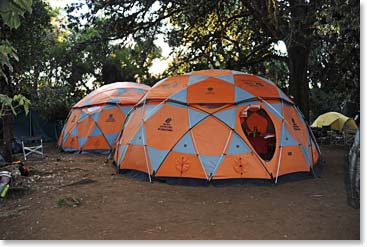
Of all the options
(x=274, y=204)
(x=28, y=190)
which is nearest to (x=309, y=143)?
(x=274, y=204)

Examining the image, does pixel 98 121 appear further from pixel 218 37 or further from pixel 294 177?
pixel 294 177

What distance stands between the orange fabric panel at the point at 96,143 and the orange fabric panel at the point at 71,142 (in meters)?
0.42

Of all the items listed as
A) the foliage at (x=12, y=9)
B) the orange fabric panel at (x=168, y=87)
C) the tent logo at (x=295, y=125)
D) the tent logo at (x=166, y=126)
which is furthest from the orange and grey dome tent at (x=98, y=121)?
the foliage at (x=12, y=9)

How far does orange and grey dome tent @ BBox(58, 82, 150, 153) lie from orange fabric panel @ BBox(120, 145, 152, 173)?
186 inches

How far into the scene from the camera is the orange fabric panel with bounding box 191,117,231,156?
7469mm

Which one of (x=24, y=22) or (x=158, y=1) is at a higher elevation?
(x=158, y=1)

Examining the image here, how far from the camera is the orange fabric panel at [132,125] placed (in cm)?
859

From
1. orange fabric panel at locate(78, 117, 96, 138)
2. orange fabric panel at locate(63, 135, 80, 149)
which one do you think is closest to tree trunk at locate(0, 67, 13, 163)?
orange fabric panel at locate(63, 135, 80, 149)

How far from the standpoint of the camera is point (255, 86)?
330 inches

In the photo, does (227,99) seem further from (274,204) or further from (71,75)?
(71,75)

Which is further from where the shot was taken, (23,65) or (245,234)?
(23,65)

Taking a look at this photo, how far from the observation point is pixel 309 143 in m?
8.45

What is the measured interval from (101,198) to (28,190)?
1734 mm

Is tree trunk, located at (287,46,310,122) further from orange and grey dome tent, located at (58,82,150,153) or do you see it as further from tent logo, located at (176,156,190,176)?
orange and grey dome tent, located at (58,82,150,153)
